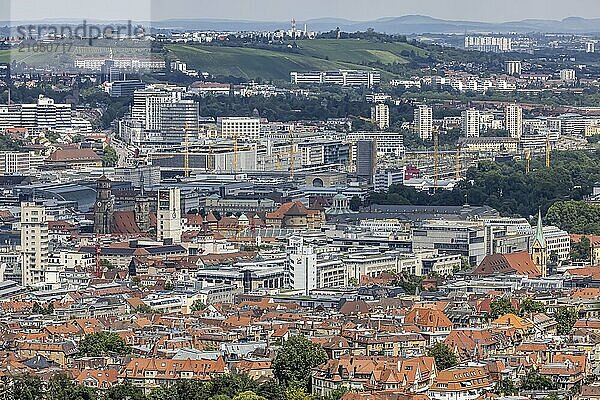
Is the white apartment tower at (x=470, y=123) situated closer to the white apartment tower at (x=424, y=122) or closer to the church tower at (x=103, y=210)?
the white apartment tower at (x=424, y=122)

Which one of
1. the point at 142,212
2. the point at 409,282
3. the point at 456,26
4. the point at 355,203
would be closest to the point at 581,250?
the point at 409,282

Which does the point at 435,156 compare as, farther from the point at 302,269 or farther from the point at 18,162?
the point at 302,269

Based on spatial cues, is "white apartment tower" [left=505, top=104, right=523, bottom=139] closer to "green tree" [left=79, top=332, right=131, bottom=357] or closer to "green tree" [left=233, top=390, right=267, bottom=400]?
"green tree" [left=79, top=332, right=131, bottom=357]

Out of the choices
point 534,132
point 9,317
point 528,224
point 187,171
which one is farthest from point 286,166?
point 9,317

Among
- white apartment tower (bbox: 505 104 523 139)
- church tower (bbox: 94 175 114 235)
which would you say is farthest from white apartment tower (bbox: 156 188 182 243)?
white apartment tower (bbox: 505 104 523 139)

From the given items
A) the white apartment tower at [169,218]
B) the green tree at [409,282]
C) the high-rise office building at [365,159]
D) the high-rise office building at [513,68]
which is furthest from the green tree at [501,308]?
the high-rise office building at [513,68]

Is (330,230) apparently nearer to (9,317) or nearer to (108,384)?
(9,317)
